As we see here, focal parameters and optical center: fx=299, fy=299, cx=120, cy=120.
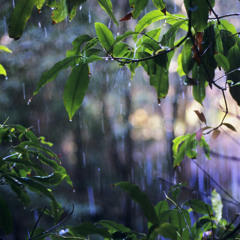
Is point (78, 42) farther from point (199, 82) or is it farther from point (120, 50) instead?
point (199, 82)

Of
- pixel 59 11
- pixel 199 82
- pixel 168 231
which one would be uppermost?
pixel 59 11

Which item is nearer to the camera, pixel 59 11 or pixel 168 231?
pixel 168 231

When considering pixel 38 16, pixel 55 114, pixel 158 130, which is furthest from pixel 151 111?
pixel 38 16

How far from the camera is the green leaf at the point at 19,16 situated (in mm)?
297

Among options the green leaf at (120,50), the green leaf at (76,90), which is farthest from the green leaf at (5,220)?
the green leaf at (120,50)

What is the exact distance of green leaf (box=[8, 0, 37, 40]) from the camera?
0.97 feet

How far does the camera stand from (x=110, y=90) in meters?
3.21

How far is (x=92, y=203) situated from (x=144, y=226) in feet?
1.97

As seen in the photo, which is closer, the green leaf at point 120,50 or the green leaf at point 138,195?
the green leaf at point 138,195

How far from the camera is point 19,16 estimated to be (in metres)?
0.30

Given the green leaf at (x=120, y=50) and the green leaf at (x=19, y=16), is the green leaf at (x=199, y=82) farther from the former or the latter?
the green leaf at (x=19, y=16)

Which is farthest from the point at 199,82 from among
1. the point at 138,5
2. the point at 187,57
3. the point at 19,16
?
the point at 19,16

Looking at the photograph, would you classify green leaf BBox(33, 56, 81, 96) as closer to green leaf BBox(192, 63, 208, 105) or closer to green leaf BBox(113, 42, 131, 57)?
green leaf BBox(113, 42, 131, 57)

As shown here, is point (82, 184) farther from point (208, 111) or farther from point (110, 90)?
point (208, 111)
